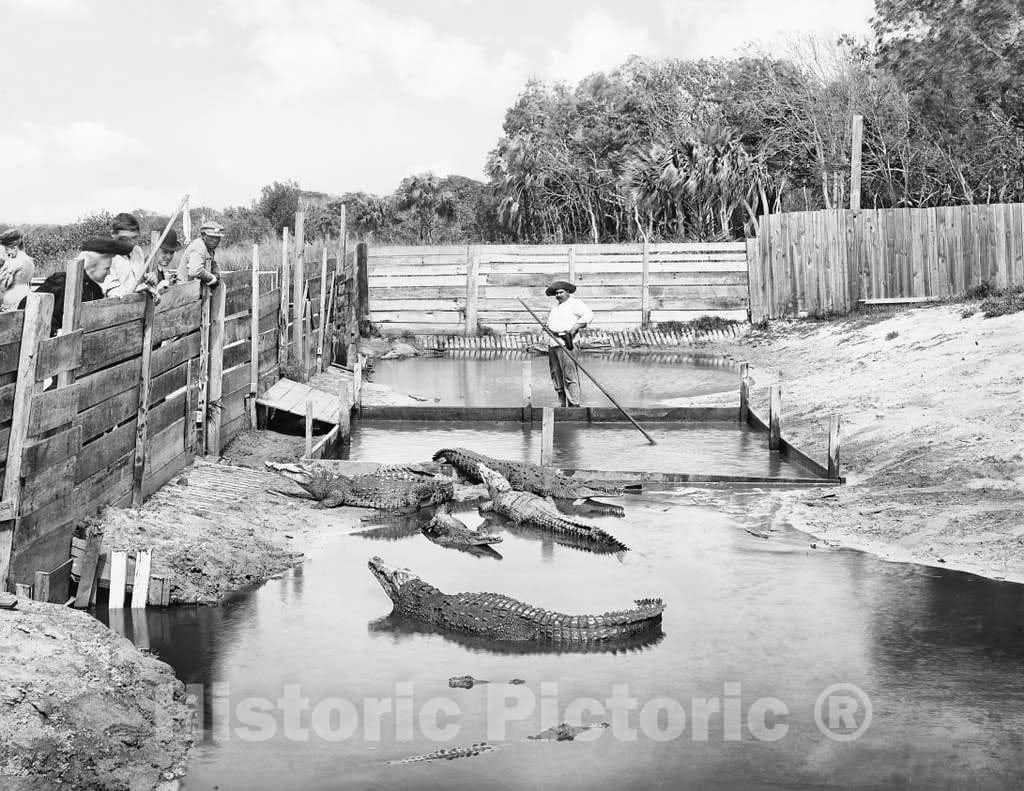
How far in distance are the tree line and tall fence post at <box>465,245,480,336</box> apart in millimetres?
5650

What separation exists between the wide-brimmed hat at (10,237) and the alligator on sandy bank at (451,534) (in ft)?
13.7

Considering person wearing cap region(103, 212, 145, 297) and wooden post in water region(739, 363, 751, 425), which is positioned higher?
person wearing cap region(103, 212, 145, 297)

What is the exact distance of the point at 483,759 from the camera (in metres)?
5.71

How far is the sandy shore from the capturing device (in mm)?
9695

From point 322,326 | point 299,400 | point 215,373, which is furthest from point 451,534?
point 322,326

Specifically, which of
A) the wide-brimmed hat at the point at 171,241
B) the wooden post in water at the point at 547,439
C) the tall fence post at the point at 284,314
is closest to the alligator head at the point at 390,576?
the wooden post in water at the point at 547,439

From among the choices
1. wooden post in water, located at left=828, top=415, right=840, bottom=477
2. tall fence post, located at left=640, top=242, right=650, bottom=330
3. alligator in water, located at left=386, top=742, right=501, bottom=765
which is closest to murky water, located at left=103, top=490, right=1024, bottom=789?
alligator in water, located at left=386, top=742, right=501, bottom=765

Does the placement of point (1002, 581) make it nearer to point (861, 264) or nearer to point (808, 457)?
point (808, 457)

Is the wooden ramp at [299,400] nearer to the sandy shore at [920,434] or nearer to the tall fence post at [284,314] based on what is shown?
the tall fence post at [284,314]

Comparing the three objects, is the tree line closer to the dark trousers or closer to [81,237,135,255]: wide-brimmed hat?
the dark trousers

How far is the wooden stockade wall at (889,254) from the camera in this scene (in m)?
23.9

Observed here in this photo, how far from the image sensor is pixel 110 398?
8500 mm

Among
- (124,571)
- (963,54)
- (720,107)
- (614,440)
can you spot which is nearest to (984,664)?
(124,571)

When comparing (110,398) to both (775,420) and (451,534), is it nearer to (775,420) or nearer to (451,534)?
(451,534)
